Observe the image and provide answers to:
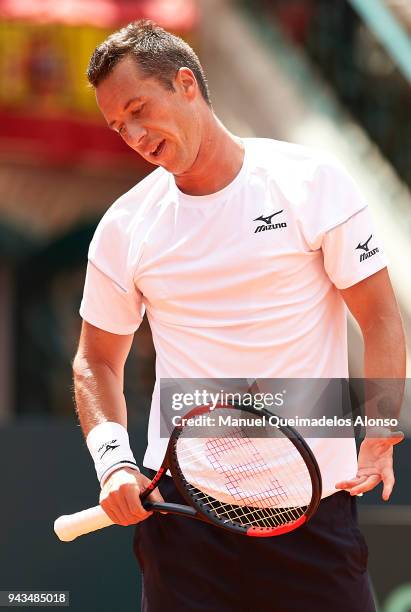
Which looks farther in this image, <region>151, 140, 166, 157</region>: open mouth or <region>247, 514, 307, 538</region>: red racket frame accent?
<region>151, 140, 166, 157</region>: open mouth

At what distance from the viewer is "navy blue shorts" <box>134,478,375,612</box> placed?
10.4 ft

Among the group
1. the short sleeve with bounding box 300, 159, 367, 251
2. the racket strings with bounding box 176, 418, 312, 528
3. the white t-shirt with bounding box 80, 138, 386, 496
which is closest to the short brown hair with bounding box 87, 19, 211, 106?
the white t-shirt with bounding box 80, 138, 386, 496

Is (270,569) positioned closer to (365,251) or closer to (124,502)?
(124,502)

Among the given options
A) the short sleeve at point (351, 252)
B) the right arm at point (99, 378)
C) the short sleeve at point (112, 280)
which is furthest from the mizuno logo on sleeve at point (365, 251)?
the right arm at point (99, 378)

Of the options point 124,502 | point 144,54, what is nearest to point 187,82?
point 144,54

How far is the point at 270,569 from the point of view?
3195 millimetres

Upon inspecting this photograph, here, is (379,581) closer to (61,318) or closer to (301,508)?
(301,508)

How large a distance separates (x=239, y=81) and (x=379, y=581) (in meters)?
4.89

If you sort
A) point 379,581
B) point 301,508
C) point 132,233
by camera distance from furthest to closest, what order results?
1. point 379,581
2. point 132,233
3. point 301,508

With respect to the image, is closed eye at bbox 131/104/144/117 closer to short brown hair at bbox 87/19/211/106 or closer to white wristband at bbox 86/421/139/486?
short brown hair at bbox 87/19/211/106

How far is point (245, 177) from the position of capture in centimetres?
329

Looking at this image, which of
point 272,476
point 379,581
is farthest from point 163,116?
point 379,581

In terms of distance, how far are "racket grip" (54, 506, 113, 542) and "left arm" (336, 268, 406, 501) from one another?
655mm

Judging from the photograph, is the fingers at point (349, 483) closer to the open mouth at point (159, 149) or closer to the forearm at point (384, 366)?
the forearm at point (384, 366)
